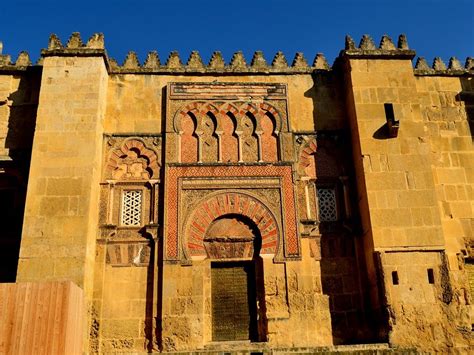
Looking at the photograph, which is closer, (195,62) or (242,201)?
(242,201)

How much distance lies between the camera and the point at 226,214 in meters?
7.16

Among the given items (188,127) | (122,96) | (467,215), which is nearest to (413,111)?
(467,215)

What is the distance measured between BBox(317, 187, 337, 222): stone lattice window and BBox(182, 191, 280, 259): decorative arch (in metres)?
0.78

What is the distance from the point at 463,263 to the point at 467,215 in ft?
2.44

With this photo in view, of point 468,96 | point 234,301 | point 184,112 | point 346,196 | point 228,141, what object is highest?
point 468,96

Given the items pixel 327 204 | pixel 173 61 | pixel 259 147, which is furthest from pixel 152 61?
pixel 327 204

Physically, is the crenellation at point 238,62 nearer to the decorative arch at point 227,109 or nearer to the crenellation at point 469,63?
the decorative arch at point 227,109

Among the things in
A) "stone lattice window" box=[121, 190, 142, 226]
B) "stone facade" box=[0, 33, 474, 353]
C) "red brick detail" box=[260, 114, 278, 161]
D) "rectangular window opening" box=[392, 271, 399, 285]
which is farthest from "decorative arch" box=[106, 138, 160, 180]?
"rectangular window opening" box=[392, 271, 399, 285]

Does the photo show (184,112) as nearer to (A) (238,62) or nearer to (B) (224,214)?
(A) (238,62)

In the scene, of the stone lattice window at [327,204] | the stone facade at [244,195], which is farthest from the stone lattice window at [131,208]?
the stone lattice window at [327,204]

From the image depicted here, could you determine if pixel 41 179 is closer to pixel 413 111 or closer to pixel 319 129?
pixel 319 129

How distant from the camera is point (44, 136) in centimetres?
703

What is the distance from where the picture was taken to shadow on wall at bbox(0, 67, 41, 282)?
6.96m

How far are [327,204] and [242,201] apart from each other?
4.37 ft
